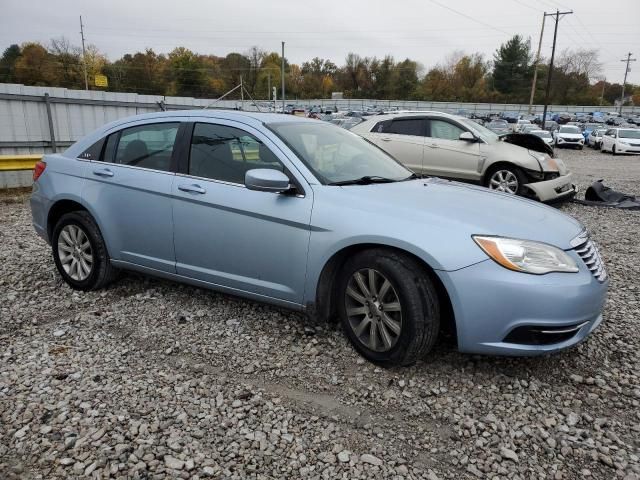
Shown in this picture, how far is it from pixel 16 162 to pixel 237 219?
8633 millimetres

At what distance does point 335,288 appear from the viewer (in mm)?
3314

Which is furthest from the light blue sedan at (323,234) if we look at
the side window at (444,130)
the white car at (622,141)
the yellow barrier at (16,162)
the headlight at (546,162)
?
the white car at (622,141)

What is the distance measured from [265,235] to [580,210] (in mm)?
7478

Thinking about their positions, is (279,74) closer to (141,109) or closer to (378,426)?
(141,109)

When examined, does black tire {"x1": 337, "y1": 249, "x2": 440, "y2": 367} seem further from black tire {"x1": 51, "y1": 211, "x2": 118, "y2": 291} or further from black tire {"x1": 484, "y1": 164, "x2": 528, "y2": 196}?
black tire {"x1": 484, "y1": 164, "x2": 528, "y2": 196}

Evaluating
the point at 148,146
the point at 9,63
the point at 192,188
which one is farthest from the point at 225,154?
the point at 9,63

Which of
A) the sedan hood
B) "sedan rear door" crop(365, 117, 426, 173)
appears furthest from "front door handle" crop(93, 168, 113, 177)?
→ "sedan rear door" crop(365, 117, 426, 173)

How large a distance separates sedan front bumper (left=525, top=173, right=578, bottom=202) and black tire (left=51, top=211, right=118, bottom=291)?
6.75 meters

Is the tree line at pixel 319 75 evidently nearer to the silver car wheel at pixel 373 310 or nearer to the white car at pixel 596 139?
the white car at pixel 596 139

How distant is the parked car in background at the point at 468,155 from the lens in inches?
336

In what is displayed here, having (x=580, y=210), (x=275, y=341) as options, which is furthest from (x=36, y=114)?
(x=580, y=210)

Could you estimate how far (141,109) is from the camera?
13.5m

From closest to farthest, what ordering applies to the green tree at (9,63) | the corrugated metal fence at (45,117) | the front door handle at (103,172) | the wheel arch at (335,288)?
the wheel arch at (335,288) < the front door handle at (103,172) < the corrugated metal fence at (45,117) < the green tree at (9,63)

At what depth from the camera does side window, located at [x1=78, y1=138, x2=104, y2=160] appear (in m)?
4.36
